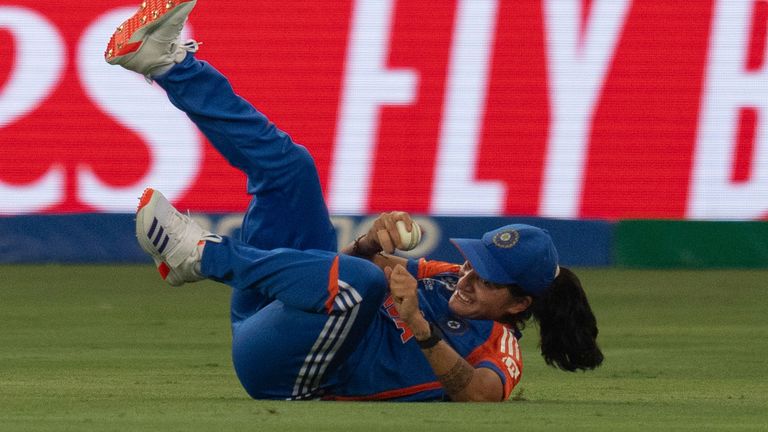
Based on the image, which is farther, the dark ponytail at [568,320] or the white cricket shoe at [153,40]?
the white cricket shoe at [153,40]

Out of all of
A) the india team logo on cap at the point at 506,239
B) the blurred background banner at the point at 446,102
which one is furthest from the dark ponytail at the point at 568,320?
the blurred background banner at the point at 446,102

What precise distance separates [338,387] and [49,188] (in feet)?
25.7

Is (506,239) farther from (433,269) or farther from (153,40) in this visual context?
(153,40)

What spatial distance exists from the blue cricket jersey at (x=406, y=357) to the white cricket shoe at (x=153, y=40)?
1143 mm

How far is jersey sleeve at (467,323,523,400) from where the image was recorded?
17.3 feet

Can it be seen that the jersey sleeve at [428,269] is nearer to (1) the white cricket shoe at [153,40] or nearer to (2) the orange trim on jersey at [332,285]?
(2) the orange trim on jersey at [332,285]

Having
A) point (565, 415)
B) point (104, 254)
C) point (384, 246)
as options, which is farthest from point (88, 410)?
point (104, 254)

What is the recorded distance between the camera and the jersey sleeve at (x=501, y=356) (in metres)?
5.27

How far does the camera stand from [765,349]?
8.00 m

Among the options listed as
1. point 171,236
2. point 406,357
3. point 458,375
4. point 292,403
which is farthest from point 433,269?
point 171,236

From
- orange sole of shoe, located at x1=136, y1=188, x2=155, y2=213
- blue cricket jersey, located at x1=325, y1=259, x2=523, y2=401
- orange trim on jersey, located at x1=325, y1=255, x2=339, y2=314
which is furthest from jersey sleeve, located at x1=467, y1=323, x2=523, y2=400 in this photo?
orange sole of shoe, located at x1=136, y1=188, x2=155, y2=213

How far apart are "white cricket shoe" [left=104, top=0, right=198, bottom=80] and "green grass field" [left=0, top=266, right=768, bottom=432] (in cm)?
115

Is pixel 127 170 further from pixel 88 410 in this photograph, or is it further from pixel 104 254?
pixel 88 410

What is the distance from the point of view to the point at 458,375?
5102 millimetres
